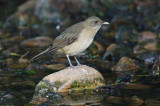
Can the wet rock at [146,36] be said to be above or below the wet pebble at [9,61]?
above

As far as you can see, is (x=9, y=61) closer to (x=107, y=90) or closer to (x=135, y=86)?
(x=107, y=90)

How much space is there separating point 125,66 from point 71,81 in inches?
117

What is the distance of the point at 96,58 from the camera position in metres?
13.1

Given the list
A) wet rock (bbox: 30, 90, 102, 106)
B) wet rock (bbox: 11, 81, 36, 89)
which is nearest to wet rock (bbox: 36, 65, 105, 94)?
wet rock (bbox: 30, 90, 102, 106)

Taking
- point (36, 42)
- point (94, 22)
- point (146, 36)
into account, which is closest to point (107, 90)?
point (94, 22)

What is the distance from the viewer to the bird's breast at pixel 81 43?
31.4 feet

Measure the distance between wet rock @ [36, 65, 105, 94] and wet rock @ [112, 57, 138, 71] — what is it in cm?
213

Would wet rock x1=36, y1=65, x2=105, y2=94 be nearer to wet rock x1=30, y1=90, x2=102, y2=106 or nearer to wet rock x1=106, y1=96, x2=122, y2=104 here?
wet rock x1=30, y1=90, x2=102, y2=106

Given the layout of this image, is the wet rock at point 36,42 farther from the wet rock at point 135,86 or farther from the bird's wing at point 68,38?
the wet rock at point 135,86

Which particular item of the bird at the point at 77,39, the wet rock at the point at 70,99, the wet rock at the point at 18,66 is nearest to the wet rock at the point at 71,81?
the wet rock at the point at 70,99

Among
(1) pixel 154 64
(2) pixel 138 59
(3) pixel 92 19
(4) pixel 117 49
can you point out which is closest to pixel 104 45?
(4) pixel 117 49

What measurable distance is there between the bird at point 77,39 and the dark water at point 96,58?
122 cm

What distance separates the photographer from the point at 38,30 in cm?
1789

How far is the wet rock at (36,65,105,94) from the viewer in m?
9.18
